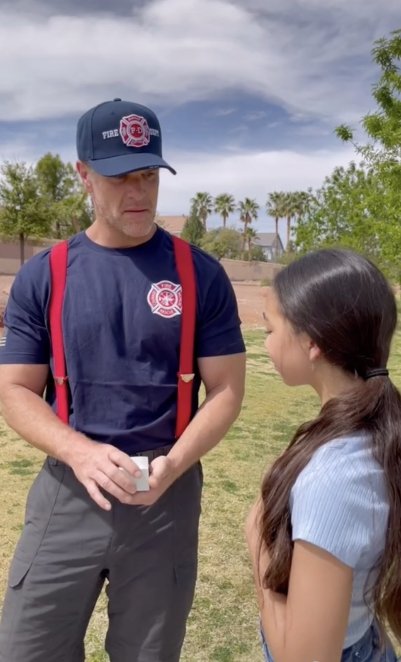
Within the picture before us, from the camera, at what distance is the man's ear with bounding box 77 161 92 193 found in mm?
2004

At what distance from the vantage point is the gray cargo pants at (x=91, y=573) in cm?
187

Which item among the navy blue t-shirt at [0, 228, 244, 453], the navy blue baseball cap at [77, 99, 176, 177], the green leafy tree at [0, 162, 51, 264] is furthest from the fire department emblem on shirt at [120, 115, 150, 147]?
the green leafy tree at [0, 162, 51, 264]

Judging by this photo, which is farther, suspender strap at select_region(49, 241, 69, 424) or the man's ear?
the man's ear

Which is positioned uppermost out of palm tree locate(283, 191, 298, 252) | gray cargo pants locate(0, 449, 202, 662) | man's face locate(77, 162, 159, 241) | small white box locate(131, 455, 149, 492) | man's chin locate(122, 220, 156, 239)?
palm tree locate(283, 191, 298, 252)

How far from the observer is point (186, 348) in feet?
6.28

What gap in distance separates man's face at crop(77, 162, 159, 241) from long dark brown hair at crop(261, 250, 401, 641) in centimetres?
66

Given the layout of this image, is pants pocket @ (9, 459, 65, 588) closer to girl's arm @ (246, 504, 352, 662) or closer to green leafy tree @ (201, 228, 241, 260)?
girl's arm @ (246, 504, 352, 662)

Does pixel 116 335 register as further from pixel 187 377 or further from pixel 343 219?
pixel 343 219

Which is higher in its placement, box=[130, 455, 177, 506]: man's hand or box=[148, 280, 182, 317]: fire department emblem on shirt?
box=[148, 280, 182, 317]: fire department emblem on shirt

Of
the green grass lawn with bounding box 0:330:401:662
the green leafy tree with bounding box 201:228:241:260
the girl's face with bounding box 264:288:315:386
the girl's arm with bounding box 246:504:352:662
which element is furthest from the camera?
the green leafy tree with bounding box 201:228:241:260

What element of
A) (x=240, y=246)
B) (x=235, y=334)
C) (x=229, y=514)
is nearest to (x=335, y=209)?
(x=229, y=514)

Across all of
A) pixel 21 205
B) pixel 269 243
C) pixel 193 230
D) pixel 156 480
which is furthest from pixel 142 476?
pixel 269 243

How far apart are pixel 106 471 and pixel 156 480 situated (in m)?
0.15

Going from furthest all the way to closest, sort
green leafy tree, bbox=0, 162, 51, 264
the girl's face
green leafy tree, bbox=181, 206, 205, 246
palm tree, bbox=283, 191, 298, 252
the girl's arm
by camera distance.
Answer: palm tree, bbox=283, 191, 298, 252
green leafy tree, bbox=181, 206, 205, 246
green leafy tree, bbox=0, 162, 51, 264
the girl's face
the girl's arm
